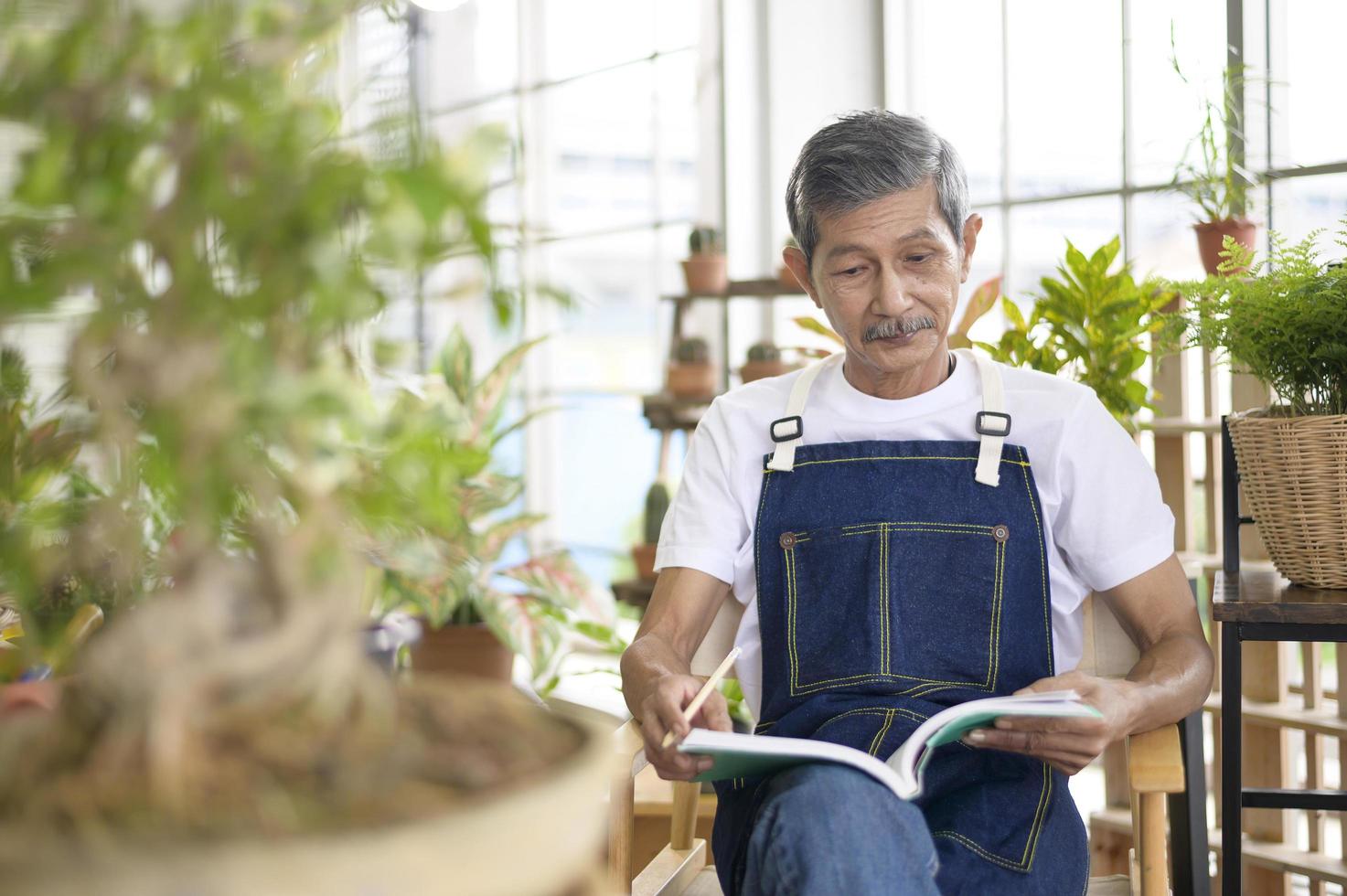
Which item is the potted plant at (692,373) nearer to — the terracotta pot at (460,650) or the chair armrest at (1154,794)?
the terracotta pot at (460,650)

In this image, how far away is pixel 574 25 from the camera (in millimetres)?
5340

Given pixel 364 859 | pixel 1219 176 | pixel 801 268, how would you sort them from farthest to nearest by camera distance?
pixel 1219 176 < pixel 801 268 < pixel 364 859

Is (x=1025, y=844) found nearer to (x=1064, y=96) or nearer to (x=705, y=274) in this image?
(x=705, y=274)

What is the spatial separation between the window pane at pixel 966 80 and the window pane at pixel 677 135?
946 millimetres

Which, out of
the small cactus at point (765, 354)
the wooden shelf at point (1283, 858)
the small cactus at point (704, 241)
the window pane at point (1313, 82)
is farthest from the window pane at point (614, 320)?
the wooden shelf at point (1283, 858)

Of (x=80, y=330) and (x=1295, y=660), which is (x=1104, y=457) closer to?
(x=80, y=330)

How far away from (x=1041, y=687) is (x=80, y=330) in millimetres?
1259

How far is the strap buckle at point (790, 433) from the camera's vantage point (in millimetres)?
1922

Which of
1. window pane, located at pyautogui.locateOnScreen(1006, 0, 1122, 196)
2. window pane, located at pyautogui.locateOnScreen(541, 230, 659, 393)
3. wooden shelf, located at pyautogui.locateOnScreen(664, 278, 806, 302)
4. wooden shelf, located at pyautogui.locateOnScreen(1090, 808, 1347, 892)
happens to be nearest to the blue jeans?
wooden shelf, located at pyautogui.locateOnScreen(1090, 808, 1347, 892)

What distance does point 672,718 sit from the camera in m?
1.54

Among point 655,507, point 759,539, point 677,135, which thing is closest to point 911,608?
point 759,539

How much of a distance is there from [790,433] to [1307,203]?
199 cm

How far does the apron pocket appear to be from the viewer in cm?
175

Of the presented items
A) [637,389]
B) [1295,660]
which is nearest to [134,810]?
[1295,660]
